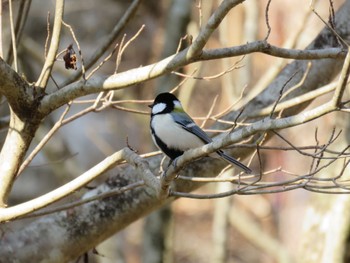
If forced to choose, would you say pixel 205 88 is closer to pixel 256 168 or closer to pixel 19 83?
pixel 256 168

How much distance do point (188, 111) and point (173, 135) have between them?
512 cm

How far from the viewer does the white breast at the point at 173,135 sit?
134 inches

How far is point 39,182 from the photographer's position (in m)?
10.5

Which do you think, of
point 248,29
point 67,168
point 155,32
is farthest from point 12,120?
point 155,32

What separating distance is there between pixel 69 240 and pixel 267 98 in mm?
1337

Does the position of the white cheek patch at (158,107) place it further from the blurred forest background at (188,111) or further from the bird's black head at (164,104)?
the blurred forest background at (188,111)

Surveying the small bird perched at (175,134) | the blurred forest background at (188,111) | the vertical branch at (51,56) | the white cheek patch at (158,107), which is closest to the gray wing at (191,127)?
the small bird perched at (175,134)

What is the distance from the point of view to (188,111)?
852cm

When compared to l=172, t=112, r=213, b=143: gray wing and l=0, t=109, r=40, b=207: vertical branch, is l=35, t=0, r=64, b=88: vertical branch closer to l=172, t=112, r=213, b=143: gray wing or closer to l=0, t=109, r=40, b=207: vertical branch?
l=0, t=109, r=40, b=207: vertical branch

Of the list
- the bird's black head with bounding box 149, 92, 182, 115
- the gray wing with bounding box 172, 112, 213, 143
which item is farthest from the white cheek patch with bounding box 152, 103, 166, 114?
the gray wing with bounding box 172, 112, 213, 143

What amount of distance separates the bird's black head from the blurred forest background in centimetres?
103

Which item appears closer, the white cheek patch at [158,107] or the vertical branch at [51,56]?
the vertical branch at [51,56]

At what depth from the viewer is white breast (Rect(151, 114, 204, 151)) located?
3402 millimetres

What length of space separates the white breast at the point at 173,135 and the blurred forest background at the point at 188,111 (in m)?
1.29
